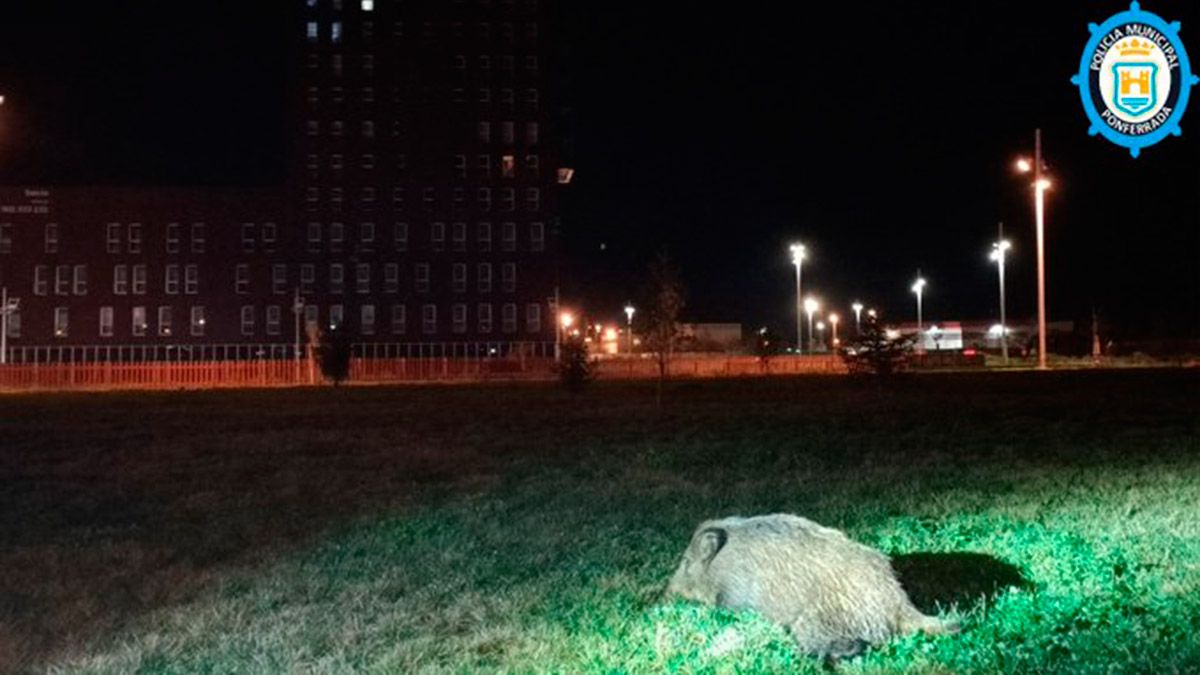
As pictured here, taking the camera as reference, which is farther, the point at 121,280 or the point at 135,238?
the point at 135,238

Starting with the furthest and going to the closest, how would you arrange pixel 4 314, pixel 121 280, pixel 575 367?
pixel 121 280 < pixel 4 314 < pixel 575 367

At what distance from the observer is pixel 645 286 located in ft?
123

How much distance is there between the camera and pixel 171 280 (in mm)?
90562

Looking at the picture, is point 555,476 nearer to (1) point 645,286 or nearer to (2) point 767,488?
(2) point 767,488

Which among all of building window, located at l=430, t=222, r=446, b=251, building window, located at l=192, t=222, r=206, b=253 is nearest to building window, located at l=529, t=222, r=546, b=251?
building window, located at l=430, t=222, r=446, b=251

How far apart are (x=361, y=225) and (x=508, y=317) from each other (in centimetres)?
1428

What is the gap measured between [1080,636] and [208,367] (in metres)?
60.7

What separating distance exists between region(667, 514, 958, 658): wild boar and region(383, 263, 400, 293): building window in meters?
86.5

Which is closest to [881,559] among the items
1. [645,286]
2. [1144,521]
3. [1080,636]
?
[1080,636]

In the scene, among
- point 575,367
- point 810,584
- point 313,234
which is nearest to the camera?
point 810,584

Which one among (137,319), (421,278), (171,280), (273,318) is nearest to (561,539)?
(421,278)

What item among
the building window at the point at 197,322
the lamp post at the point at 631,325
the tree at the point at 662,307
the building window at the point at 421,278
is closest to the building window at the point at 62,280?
the building window at the point at 197,322

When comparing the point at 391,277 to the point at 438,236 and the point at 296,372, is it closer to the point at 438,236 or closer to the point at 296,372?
the point at 438,236

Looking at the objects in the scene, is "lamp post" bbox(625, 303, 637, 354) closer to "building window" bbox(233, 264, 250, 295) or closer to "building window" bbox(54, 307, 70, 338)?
"building window" bbox(233, 264, 250, 295)
